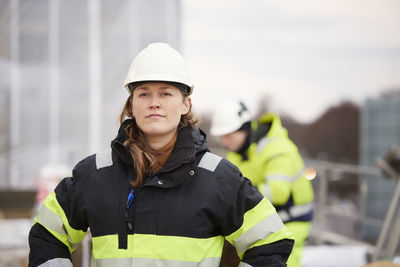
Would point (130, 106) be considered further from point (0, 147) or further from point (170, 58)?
point (0, 147)

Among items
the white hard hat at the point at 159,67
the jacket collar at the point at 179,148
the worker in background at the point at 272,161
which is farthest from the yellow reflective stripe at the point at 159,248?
the worker in background at the point at 272,161

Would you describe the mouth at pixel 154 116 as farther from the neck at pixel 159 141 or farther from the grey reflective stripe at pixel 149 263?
the grey reflective stripe at pixel 149 263

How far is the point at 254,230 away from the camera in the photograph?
158 centimetres

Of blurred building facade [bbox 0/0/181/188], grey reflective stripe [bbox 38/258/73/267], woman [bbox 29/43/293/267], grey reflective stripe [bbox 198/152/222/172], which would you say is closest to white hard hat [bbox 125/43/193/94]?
woman [bbox 29/43/293/267]

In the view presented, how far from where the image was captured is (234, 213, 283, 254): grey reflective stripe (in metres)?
1.57

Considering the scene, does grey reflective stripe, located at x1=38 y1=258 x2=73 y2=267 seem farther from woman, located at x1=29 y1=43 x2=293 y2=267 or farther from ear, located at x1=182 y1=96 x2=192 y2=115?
ear, located at x1=182 y1=96 x2=192 y2=115

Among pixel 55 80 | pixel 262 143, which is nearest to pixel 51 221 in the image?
pixel 262 143

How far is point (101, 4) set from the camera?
7.24 meters

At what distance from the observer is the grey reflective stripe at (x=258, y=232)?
5.16 ft

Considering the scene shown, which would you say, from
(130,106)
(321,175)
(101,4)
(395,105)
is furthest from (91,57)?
(395,105)

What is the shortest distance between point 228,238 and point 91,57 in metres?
5.96

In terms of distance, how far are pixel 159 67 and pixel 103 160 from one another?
1.18ft

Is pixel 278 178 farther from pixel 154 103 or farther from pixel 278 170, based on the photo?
pixel 154 103

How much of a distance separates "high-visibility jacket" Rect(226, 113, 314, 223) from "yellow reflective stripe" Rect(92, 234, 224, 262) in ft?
4.77
